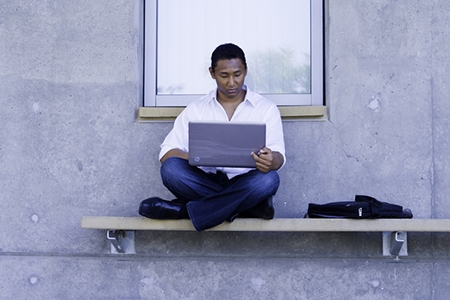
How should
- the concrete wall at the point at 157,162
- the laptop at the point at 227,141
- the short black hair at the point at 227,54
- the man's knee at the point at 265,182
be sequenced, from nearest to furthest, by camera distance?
the laptop at the point at 227,141
the man's knee at the point at 265,182
the short black hair at the point at 227,54
the concrete wall at the point at 157,162

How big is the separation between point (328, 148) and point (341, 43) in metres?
0.58

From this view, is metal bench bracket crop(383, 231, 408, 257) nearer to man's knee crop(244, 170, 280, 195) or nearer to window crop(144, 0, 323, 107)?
man's knee crop(244, 170, 280, 195)

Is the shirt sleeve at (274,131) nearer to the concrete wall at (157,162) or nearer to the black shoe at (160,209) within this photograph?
the concrete wall at (157,162)

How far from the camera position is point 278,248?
13.8 feet

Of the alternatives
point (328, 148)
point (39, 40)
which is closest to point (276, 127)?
point (328, 148)

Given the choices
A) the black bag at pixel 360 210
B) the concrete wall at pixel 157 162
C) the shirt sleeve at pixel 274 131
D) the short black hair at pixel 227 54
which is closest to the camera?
the black bag at pixel 360 210

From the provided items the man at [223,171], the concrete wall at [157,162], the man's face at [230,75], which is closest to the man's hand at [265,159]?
the man at [223,171]

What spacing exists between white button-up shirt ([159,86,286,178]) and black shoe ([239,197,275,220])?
26 centimetres

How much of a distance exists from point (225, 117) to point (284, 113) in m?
0.39

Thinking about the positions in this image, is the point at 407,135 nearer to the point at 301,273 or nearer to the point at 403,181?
the point at 403,181

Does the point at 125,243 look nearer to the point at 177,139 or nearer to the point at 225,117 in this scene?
the point at 177,139

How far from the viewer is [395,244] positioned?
13.2 feet

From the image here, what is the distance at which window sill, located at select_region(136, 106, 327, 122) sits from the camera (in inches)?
167

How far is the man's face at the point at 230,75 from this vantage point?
3.99 m
